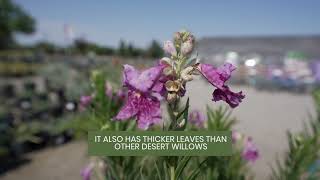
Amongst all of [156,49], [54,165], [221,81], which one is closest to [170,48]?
[221,81]

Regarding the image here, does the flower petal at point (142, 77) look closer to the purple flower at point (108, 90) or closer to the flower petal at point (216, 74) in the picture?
the flower petal at point (216, 74)

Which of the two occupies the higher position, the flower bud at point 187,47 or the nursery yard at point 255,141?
the nursery yard at point 255,141

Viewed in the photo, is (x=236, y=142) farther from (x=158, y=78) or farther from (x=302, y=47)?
(x=302, y=47)

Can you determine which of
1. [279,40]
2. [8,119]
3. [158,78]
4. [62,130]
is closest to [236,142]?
[158,78]

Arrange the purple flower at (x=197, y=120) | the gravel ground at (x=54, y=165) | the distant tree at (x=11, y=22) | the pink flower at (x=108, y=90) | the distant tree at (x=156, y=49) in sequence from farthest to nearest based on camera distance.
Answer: the distant tree at (x=11, y=22)
the gravel ground at (x=54, y=165)
the pink flower at (x=108, y=90)
the purple flower at (x=197, y=120)
the distant tree at (x=156, y=49)

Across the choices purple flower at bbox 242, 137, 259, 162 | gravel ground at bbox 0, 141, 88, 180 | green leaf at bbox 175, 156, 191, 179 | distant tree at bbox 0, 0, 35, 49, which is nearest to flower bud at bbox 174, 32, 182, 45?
green leaf at bbox 175, 156, 191, 179

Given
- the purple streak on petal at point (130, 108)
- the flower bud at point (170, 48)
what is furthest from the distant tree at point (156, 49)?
the purple streak on petal at point (130, 108)

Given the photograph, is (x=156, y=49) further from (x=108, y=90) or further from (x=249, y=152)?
(x=249, y=152)

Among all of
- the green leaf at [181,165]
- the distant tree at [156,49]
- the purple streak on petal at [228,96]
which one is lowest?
the green leaf at [181,165]
